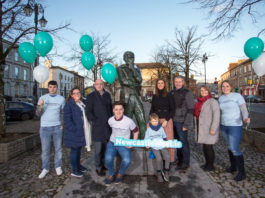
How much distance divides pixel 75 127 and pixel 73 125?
0.05 metres

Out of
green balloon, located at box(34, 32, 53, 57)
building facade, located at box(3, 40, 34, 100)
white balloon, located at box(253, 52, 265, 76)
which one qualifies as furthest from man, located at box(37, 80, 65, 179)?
building facade, located at box(3, 40, 34, 100)

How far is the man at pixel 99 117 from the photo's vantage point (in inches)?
136

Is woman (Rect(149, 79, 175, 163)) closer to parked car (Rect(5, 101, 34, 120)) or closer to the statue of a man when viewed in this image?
the statue of a man

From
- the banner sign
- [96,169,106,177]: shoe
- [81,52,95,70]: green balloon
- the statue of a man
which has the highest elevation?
[81,52,95,70]: green balloon

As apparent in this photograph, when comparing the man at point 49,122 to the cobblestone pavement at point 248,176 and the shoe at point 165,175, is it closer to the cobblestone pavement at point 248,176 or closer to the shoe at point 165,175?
the shoe at point 165,175

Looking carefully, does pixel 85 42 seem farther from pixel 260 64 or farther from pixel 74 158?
pixel 260 64

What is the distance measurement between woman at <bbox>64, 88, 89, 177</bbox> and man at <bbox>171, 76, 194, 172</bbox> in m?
1.85

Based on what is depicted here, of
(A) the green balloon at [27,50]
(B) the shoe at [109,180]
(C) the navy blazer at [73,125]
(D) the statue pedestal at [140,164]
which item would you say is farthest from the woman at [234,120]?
(A) the green balloon at [27,50]

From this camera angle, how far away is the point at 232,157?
3.66 m

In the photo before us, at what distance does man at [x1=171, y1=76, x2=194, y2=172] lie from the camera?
364 cm

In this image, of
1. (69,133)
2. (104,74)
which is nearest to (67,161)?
(69,133)

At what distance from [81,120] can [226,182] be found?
9.41 ft

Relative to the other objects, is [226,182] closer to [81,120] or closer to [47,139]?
[81,120]

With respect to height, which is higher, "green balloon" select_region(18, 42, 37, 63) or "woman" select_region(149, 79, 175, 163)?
"green balloon" select_region(18, 42, 37, 63)
